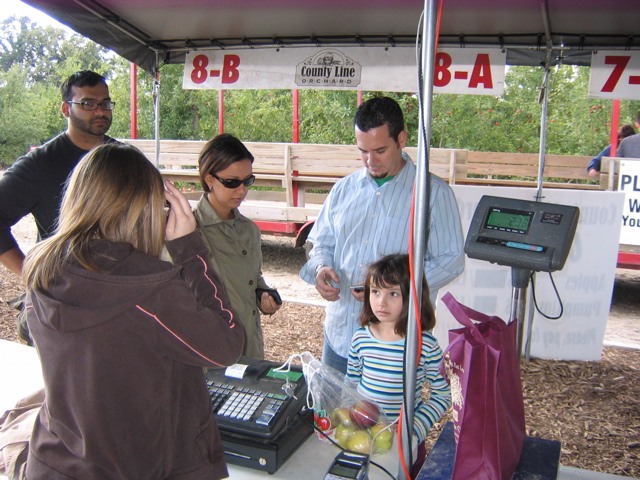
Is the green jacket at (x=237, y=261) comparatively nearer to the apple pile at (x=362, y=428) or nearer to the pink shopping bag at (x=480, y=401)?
the apple pile at (x=362, y=428)

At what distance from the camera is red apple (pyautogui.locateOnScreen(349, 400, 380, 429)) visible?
6.22 ft

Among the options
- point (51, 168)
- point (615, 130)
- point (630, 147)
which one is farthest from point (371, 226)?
point (615, 130)

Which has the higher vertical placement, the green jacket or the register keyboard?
A: the green jacket

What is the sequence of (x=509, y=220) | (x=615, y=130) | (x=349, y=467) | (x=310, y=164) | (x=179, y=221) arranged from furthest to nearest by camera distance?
(x=310, y=164) → (x=615, y=130) → (x=509, y=220) → (x=349, y=467) → (x=179, y=221)

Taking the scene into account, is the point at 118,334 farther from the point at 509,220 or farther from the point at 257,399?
the point at 509,220

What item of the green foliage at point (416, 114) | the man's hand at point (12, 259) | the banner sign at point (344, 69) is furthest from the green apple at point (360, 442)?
the green foliage at point (416, 114)

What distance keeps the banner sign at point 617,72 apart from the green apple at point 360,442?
359cm

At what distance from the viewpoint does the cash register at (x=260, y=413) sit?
1.69 m

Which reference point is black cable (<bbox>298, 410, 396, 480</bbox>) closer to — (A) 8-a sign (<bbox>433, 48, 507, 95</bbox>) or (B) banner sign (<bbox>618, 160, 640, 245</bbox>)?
(A) 8-a sign (<bbox>433, 48, 507, 95</bbox>)

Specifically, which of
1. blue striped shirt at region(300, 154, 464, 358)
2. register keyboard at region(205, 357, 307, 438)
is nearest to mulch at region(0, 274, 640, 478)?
blue striped shirt at region(300, 154, 464, 358)

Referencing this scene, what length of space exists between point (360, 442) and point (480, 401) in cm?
51

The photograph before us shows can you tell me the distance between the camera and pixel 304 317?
6.34 metres

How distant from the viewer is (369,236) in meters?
2.91

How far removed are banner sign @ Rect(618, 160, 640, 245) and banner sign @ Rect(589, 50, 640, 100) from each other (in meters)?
2.46
